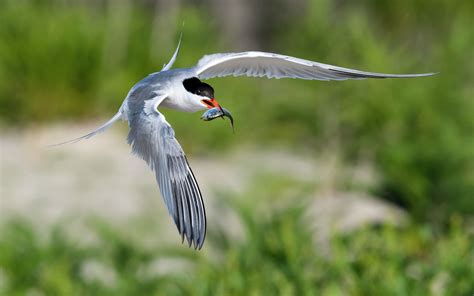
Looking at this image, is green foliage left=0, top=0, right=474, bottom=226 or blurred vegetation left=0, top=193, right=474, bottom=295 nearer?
blurred vegetation left=0, top=193, right=474, bottom=295

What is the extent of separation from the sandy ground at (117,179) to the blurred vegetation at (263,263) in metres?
0.69

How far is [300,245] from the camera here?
9.53 ft

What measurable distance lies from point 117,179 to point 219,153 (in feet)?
2.23

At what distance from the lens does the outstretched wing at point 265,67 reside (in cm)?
72

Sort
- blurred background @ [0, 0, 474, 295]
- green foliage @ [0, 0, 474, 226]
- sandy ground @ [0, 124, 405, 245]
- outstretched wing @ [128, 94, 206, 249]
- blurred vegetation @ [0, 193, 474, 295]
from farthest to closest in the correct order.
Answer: sandy ground @ [0, 124, 405, 245] → green foliage @ [0, 0, 474, 226] → blurred background @ [0, 0, 474, 295] → blurred vegetation @ [0, 193, 474, 295] → outstretched wing @ [128, 94, 206, 249]

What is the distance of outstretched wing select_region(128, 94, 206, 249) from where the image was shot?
1.94 feet

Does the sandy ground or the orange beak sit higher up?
the sandy ground

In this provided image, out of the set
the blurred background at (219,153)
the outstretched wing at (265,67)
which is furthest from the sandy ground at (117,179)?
the outstretched wing at (265,67)

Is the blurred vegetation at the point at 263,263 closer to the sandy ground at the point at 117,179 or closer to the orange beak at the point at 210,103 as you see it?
the sandy ground at the point at 117,179

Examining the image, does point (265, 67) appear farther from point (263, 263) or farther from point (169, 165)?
point (263, 263)

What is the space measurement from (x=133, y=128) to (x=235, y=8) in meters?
6.93

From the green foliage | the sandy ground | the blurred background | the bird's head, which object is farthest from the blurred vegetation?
the bird's head

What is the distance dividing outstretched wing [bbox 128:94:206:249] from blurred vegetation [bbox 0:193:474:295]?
1.76 metres

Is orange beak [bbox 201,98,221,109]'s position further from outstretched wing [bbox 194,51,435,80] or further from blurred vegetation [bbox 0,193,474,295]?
blurred vegetation [bbox 0,193,474,295]
